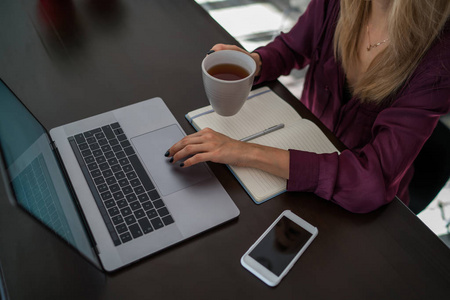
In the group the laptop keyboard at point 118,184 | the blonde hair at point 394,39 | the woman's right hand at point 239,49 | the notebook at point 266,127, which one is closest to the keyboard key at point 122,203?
the laptop keyboard at point 118,184

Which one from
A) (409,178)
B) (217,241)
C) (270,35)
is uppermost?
(217,241)

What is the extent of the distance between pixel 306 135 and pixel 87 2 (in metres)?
0.82

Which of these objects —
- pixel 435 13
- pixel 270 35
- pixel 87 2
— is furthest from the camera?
pixel 270 35

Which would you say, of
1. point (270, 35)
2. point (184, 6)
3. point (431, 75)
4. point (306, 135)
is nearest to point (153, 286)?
point (306, 135)

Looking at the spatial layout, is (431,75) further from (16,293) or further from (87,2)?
(87,2)

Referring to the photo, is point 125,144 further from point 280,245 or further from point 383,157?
point 383,157

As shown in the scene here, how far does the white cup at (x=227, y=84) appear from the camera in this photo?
0.71m

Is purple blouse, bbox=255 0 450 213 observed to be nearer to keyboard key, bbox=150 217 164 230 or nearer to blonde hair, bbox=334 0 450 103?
blonde hair, bbox=334 0 450 103

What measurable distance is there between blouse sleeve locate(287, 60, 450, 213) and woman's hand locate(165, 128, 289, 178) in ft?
0.10

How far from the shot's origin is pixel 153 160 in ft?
2.44

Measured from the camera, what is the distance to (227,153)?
718 mm

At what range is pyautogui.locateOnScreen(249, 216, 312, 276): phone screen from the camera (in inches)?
24.1

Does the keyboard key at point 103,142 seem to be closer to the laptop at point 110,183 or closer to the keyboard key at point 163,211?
the laptop at point 110,183

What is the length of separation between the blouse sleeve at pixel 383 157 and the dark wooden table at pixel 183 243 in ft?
0.10
